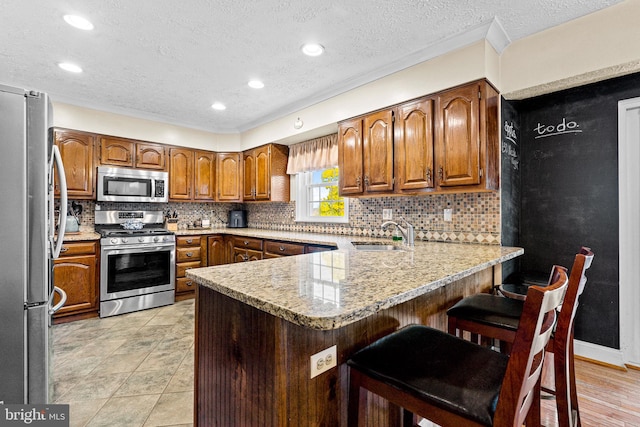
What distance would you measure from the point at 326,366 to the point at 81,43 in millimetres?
2942

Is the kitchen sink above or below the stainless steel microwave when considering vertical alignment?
below

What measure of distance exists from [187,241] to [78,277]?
1.19m

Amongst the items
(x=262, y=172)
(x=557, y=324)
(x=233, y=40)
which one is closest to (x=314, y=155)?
→ (x=262, y=172)

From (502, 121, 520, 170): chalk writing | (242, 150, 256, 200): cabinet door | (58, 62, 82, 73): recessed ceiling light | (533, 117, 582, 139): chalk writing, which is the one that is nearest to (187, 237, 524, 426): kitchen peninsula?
(502, 121, 520, 170): chalk writing

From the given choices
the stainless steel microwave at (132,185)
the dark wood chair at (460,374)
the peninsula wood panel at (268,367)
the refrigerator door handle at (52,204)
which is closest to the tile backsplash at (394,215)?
the stainless steel microwave at (132,185)

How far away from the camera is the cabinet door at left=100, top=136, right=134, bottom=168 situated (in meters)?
3.75

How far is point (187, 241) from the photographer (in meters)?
4.06

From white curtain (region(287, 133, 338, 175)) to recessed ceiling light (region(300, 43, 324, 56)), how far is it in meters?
1.25

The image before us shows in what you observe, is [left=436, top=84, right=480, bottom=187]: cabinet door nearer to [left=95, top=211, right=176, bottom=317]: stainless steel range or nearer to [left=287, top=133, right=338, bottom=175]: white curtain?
[left=287, top=133, right=338, bottom=175]: white curtain

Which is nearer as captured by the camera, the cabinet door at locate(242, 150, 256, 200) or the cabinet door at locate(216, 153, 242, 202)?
the cabinet door at locate(242, 150, 256, 200)

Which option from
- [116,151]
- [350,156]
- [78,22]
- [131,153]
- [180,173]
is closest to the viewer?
[78,22]

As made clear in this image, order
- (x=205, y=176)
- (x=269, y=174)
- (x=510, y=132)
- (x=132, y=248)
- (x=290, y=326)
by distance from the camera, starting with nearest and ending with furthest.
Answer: (x=290, y=326)
(x=510, y=132)
(x=132, y=248)
(x=269, y=174)
(x=205, y=176)

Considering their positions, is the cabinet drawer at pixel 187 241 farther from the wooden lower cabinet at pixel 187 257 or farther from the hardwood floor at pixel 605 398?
the hardwood floor at pixel 605 398

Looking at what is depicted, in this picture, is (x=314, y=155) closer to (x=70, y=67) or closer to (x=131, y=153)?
(x=131, y=153)
